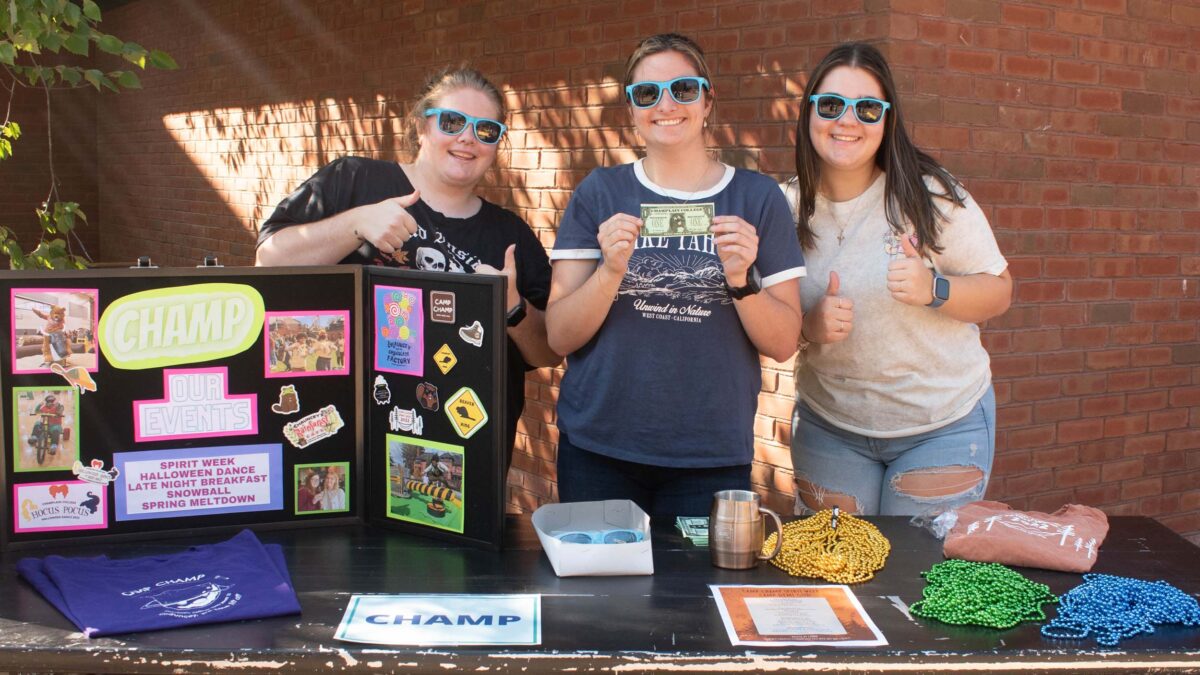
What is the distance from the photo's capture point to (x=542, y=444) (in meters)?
5.68

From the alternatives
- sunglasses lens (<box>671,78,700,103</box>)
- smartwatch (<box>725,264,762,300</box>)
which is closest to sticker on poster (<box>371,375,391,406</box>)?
smartwatch (<box>725,264,762,300</box>)

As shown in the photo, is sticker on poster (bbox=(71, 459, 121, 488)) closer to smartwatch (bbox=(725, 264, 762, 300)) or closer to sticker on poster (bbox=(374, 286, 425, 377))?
sticker on poster (bbox=(374, 286, 425, 377))

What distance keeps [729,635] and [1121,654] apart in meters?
0.66

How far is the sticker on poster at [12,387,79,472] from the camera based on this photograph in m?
2.34

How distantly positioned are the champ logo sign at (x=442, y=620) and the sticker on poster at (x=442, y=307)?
60 cm

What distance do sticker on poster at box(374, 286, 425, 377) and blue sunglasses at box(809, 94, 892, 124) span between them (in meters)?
1.11

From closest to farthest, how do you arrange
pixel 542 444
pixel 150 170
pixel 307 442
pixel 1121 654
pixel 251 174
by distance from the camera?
pixel 1121 654
pixel 307 442
pixel 542 444
pixel 251 174
pixel 150 170

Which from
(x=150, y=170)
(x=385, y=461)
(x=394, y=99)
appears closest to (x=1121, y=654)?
(x=385, y=461)

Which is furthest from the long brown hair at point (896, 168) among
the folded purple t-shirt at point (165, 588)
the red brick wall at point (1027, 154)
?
the folded purple t-shirt at point (165, 588)

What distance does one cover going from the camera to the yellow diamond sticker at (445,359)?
244 cm

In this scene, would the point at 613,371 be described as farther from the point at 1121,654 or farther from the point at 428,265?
the point at 1121,654

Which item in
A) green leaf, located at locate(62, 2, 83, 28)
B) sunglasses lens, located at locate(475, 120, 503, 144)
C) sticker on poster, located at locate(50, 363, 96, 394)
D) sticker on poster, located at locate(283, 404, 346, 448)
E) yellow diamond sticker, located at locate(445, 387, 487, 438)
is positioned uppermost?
green leaf, located at locate(62, 2, 83, 28)

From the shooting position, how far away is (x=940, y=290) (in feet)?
8.94

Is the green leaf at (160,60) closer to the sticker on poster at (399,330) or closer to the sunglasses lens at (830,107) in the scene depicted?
the sticker on poster at (399,330)
